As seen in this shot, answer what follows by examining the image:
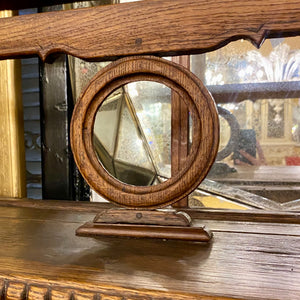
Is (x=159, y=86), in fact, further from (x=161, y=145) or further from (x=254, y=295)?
(x=254, y=295)

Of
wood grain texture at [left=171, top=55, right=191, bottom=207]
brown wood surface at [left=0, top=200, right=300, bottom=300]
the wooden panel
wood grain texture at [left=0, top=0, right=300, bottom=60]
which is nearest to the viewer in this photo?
brown wood surface at [left=0, top=200, right=300, bottom=300]

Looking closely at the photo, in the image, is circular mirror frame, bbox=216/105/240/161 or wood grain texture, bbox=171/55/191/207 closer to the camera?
wood grain texture, bbox=171/55/191/207

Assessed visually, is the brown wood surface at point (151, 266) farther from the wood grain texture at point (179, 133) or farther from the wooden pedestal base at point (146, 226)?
the wood grain texture at point (179, 133)

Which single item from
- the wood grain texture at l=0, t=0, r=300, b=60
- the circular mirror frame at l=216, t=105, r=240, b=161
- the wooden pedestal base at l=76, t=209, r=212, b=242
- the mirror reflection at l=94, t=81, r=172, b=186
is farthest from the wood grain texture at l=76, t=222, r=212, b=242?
the circular mirror frame at l=216, t=105, r=240, b=161

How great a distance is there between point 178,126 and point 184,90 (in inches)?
12.6

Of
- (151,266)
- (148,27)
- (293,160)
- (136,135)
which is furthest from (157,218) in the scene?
(293,160)

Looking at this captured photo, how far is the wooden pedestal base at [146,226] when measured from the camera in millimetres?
504

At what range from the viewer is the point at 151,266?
0.41m

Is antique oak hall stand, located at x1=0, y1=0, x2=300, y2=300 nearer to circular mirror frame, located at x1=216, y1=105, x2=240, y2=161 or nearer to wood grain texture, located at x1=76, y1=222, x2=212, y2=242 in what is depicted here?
wood grain texture, located at x1=76, y1=222, x2=212, y2=242

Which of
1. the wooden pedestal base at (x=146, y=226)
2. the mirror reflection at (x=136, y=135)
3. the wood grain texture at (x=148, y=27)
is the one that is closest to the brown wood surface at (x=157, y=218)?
the wooden pedestal base at (x=146, y=226)

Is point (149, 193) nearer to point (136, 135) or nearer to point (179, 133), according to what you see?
point (179, 133)

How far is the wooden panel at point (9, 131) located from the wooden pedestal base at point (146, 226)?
1.63 feet

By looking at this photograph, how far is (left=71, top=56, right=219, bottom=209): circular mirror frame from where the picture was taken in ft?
1.58

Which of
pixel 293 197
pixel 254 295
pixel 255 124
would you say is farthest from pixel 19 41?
pixel 293 197
